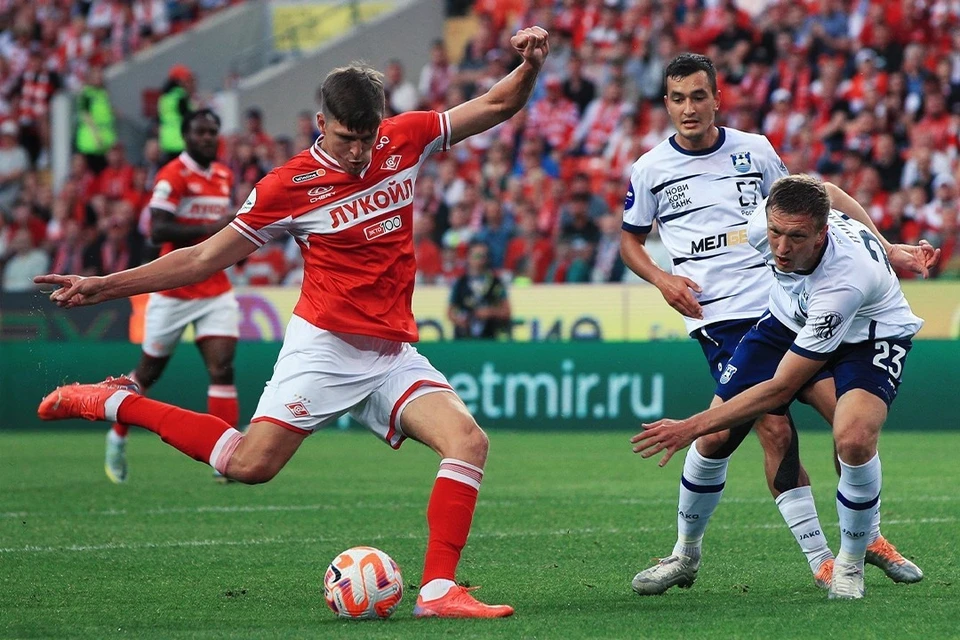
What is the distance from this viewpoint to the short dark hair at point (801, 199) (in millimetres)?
5715

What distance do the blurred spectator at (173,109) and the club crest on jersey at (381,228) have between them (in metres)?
15.6

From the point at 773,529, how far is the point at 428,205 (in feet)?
37.6

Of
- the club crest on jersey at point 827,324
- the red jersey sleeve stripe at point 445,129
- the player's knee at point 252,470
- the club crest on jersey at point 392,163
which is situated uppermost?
the red jersey sleeve stripe at point 445,129

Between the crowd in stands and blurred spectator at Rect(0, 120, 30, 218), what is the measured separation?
31 mm

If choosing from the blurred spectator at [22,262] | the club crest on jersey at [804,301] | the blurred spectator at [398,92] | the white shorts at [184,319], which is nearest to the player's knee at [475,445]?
the club crest on jersey at [804,301]

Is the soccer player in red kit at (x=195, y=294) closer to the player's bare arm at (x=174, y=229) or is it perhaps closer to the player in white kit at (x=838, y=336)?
the player's bare arm at (x=174, y=229)

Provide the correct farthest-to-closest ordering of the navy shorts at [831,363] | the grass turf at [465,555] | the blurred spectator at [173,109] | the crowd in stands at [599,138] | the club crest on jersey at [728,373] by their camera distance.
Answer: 1. the blurred spectator at [173,109]
2. the crowd in stands at [599,138]
3. the club crest on jersey at [728,373]
4. the navy shorts at [831,363]
5. the grass turf at [465,555]

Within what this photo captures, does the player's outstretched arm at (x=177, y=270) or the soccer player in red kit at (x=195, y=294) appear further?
the soccer player in red kit at (x=195, y=294)

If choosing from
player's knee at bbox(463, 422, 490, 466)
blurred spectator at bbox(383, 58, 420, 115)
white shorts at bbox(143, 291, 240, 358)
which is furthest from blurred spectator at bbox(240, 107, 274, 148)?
player's knee at bbox(463, 422, 490, 466)

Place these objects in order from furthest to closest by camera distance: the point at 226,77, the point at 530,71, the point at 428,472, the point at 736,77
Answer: the point at 226,77 → the point at 736,77 → the point at 428,472 → the point at 530,71

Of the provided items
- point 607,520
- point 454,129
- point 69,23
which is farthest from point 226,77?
point 454,129

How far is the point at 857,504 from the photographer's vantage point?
6082mm

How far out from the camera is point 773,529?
27.5 ft

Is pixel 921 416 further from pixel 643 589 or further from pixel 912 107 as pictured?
pixel 643 589
